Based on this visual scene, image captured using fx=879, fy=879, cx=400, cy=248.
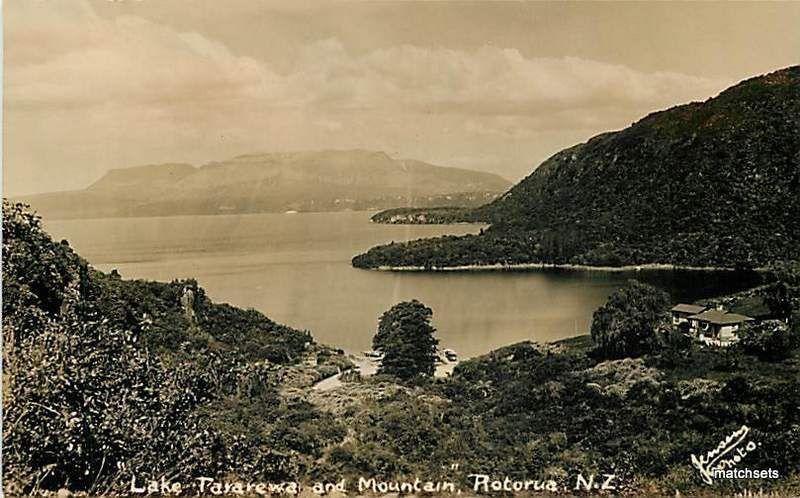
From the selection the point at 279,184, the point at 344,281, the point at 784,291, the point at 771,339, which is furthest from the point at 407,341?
the point at 784,291

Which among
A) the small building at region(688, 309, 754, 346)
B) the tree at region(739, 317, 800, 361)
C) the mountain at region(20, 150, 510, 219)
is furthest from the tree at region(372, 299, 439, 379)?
the tree at region(739, 317, 800, 361)

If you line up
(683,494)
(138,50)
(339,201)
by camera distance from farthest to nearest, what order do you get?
(339,201) → (138,50) → (683,494)

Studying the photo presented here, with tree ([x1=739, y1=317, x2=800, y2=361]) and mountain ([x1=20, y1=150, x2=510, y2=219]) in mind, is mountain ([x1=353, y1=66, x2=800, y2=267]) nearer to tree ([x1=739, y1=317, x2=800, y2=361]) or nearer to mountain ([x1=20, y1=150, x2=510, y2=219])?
mountain ([x1=20, y1=150, x2=510, y2=219])

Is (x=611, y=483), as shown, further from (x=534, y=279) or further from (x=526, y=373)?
(x=534, y=279)

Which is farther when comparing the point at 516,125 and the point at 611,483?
the point at 516,125

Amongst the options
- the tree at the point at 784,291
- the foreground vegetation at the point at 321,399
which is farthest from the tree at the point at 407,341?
the tree at the point at 784,291

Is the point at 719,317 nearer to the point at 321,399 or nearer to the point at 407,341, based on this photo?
the point at 407,341

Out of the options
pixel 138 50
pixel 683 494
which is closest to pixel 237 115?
pixel 138 50
